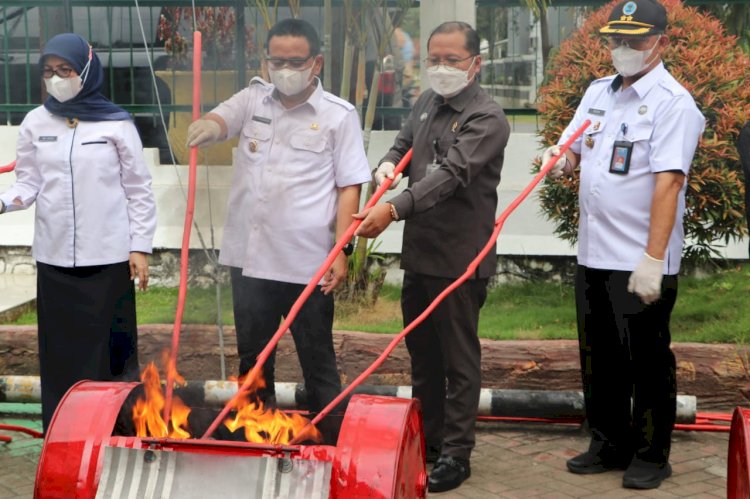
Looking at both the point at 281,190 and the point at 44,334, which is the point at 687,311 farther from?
the point at 44,334

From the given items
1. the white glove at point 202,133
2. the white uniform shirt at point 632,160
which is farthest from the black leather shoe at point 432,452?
the white glove at point 202,133

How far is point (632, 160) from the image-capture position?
4.78 m

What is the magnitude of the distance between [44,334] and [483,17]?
408 centimetres

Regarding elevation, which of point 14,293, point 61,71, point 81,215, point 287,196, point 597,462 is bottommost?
point 14,293

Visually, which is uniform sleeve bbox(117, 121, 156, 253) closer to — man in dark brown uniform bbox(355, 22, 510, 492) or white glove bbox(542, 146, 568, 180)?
man in dark brown uniform bbox(355, 22, 510, 492)

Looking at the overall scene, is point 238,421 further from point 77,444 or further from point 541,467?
point 541,467

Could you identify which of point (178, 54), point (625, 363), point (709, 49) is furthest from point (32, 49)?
point (625, 363)

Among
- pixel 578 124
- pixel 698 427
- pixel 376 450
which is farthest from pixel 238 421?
pixel 698 427

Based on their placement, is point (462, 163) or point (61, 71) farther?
point (61, 71)

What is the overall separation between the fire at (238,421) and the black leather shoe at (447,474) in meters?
0.82

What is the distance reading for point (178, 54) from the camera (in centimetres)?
589

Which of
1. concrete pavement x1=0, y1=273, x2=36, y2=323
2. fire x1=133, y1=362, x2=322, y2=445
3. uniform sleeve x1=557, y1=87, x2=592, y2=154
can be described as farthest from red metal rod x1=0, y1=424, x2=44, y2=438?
uniform sleeve x1=557, y1=87, x2=592, y2=154

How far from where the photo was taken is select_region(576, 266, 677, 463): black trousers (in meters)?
4.90

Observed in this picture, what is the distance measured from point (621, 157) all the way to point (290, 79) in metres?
1.37
